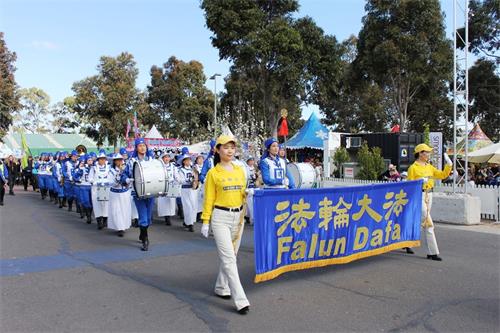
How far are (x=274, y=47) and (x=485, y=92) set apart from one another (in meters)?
18.5

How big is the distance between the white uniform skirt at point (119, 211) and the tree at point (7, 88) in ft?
95.1

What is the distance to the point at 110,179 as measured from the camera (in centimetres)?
1145

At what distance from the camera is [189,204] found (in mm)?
11477

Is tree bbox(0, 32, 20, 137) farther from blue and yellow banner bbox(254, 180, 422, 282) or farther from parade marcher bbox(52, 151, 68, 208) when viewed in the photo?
blue and yellow banner bbox(254, 180, 422, 282)

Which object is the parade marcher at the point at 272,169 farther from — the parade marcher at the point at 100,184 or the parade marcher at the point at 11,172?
the parade marcher at the point at 11,172

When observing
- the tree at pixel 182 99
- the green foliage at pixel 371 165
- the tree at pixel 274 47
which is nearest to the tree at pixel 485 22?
the tree at pixel 274 47

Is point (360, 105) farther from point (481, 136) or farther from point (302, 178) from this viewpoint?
point (302, 178)

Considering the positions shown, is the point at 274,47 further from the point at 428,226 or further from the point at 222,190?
the point at 222,190

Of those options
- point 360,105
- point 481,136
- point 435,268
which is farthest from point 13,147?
point 435,268

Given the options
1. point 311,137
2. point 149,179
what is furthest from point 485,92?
point 149,179

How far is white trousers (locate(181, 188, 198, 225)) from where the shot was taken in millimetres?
11359

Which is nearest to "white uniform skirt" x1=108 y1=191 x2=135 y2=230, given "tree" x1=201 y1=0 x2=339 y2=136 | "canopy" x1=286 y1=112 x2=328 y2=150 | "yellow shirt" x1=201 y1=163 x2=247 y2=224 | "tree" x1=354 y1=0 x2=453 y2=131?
"yellow shirt" x1=201 y1=163 x2=247 y2=224

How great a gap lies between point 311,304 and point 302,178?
241 inches

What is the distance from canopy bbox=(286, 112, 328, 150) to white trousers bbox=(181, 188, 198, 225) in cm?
1914
